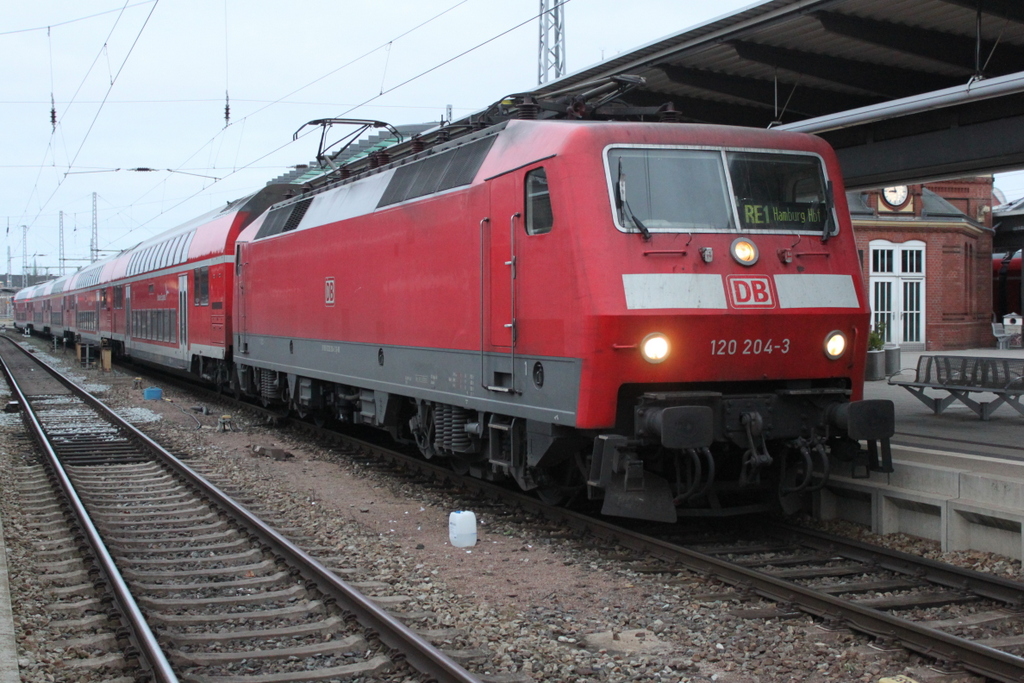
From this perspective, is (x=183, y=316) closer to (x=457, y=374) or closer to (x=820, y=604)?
(x=457, y=374)

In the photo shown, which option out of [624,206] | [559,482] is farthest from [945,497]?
[624,206]

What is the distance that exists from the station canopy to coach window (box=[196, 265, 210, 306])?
9636 mm


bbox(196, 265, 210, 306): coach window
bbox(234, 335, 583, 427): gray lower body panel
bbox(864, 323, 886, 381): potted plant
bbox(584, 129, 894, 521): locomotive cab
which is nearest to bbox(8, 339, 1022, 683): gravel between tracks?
bbox(584, 129, 894, 521): locomotive cab

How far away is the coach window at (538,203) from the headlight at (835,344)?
231cm

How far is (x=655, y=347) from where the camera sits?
22.9 feet

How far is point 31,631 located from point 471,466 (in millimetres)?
4605

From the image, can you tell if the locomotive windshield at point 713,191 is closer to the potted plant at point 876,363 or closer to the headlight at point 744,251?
the headlight at point 744,251

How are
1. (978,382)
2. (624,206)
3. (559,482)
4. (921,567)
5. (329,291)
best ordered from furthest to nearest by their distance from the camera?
(329,291) < (978,382) < (559,482) < (624,206) < (921,567)

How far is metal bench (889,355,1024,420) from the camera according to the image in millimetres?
11352

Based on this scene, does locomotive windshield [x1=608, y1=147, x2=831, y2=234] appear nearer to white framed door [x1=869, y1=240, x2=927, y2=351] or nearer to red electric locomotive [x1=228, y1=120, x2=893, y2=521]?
red electric locomotive [x1=228, y1=120, x2=893, y2=521]

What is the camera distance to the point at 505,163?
26.6ft

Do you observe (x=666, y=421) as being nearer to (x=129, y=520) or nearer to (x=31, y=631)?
(x=31, y=631)

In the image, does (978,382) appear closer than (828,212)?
No

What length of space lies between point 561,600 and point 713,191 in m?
3.21
